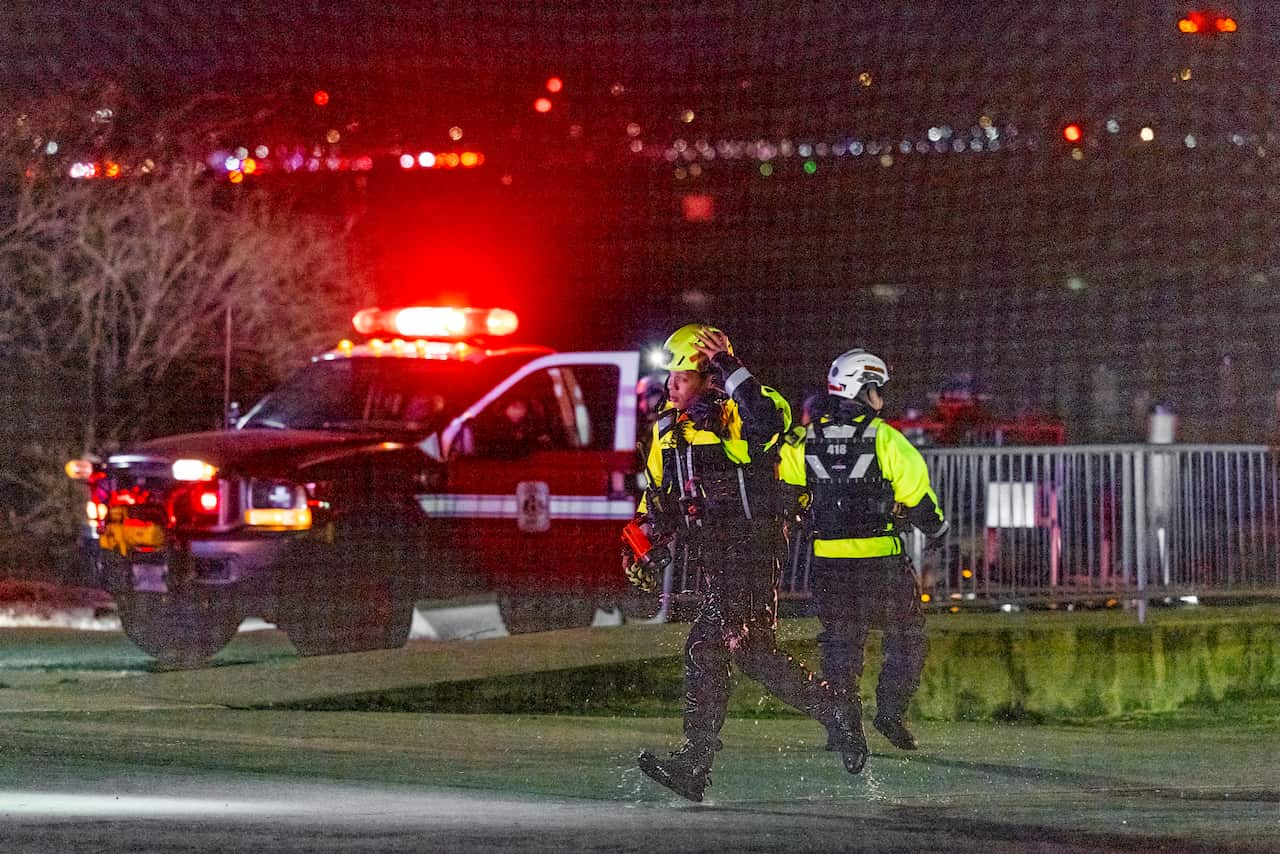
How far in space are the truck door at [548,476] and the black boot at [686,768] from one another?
14.9 ft

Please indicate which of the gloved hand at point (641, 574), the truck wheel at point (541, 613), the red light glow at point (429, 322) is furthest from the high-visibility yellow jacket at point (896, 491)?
the red light glow at point (429, 322)

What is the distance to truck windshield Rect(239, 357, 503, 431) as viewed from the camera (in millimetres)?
11281

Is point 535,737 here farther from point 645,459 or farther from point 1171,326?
point 1171,326

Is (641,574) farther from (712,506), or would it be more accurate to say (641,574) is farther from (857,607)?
(857,607)

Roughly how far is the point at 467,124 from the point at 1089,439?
12.9m

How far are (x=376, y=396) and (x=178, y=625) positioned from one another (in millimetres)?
1802

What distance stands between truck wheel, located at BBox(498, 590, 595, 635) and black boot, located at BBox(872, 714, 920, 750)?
14.0ft

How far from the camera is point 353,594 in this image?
10.8 metres

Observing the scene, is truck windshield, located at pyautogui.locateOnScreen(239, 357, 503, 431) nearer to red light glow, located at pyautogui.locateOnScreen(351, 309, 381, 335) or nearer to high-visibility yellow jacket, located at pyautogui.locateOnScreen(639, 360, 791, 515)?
red light glow, located at pyautogui.locateOnScreen(351, 309, 381, 335)

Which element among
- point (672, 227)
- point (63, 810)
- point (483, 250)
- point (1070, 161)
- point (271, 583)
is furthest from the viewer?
point (1070, 161)

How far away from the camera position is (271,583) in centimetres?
1045

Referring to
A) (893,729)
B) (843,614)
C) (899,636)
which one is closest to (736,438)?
(843,614)

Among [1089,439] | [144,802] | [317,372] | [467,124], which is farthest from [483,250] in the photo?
[144,802]

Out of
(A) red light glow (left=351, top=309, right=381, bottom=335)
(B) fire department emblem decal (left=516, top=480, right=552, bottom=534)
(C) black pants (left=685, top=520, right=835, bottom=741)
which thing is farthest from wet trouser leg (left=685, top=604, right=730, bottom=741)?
(A) red light glow (left=351, top=309, right=381, bottom=335)
